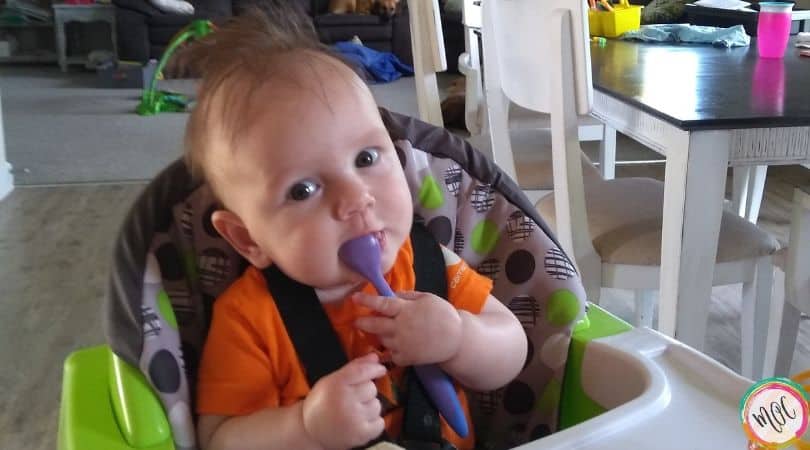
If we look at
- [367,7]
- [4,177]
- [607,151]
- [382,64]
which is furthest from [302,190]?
[367,7]

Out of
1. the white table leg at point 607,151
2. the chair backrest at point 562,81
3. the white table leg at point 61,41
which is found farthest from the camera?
the white table leg at point 61,41

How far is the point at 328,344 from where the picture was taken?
2.54 ft

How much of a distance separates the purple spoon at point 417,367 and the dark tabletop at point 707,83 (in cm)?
57

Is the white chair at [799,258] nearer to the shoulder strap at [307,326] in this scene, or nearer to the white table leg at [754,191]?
the white table leg at [754,191]

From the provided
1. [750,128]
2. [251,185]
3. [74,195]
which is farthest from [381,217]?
[74,195]

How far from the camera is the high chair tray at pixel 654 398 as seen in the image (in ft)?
2.18

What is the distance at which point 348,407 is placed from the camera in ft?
2.20

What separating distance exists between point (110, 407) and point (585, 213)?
0.86 metres

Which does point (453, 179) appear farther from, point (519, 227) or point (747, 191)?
point (747, 191)

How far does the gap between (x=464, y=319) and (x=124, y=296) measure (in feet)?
0.98

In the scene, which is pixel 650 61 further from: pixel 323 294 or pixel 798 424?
pixel 798 424

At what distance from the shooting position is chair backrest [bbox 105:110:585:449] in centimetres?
75

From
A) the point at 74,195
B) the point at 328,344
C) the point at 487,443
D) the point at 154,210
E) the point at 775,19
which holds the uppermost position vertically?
the point at 775,19

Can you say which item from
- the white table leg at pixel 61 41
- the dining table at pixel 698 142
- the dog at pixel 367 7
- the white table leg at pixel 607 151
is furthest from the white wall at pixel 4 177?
the dog at pixel 367 7
